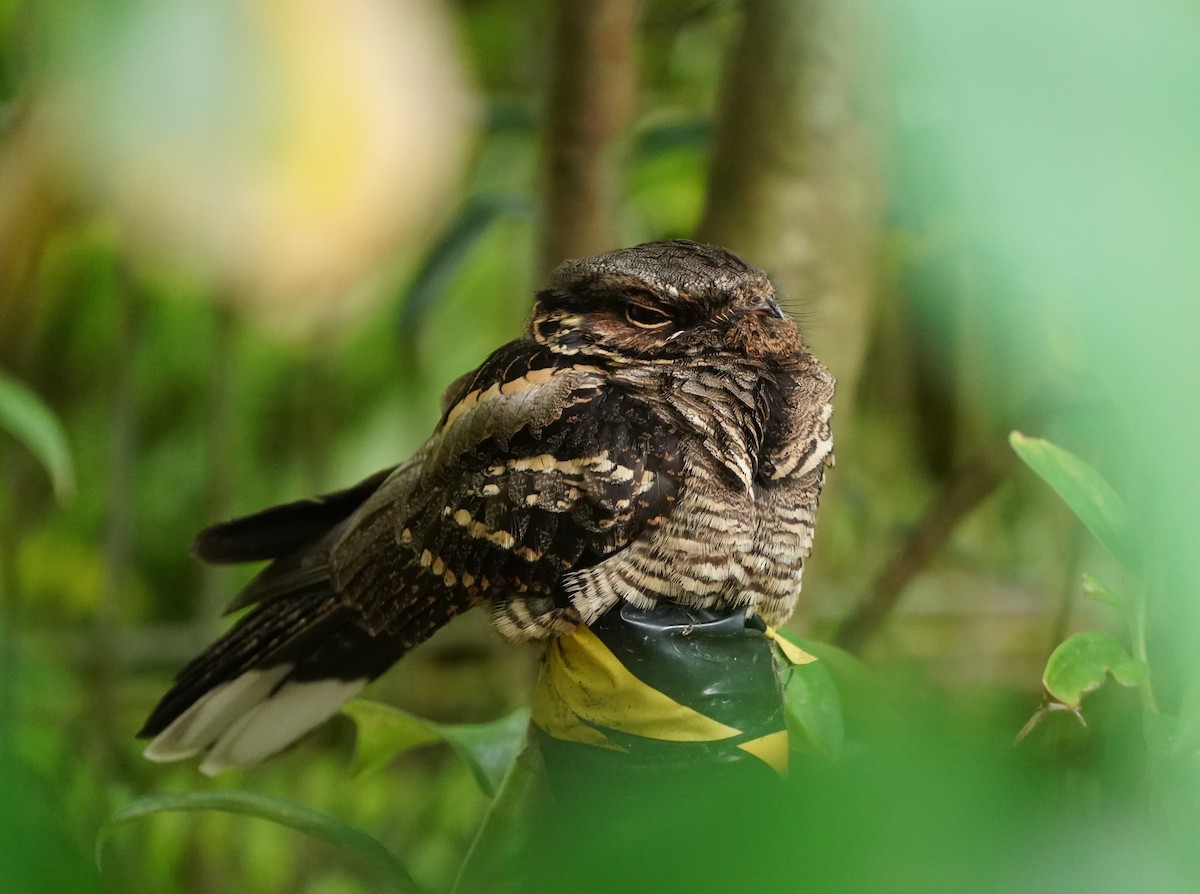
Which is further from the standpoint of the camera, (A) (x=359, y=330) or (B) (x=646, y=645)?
(A) (x=359, y=330)

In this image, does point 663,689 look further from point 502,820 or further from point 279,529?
point 279,529

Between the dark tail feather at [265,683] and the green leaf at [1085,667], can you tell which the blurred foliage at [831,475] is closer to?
the green leaf at [1085,667]

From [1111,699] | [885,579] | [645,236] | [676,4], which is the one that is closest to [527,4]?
[676,4]

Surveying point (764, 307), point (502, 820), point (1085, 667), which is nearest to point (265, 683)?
point (502, 820)

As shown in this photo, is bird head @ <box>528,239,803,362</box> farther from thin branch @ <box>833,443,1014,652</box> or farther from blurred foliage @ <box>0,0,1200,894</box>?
thin branch @ <box>833,443,1014,652</box>

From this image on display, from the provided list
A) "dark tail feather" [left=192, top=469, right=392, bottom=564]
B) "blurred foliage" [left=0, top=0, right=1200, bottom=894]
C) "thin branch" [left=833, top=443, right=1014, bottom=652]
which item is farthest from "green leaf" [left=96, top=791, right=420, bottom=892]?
"thin branch" [left=833, top=443, right=1014, bottom=652]

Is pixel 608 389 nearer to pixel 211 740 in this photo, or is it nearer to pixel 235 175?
pixel 211 740
